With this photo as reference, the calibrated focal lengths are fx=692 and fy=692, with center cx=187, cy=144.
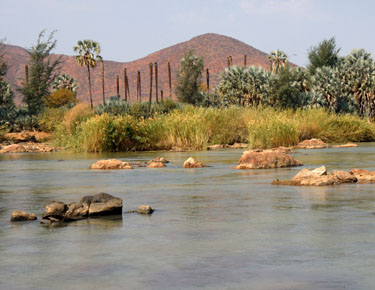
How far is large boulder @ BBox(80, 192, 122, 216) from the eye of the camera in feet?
31.8

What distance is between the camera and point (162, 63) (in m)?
174

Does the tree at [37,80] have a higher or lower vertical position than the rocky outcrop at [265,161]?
higher

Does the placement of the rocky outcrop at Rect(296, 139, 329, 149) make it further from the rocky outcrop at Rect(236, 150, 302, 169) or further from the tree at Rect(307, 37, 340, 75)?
the tree at Rect(307, 37, 340, 75)

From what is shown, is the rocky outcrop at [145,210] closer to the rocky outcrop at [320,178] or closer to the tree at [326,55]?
the rocky outcrop at [320,178]

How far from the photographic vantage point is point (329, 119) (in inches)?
1524

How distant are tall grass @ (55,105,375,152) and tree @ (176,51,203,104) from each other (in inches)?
1575

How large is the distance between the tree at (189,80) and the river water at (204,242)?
64.9 m

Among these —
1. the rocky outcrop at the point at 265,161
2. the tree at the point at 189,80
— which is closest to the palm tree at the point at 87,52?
the tree at the point at 189,80

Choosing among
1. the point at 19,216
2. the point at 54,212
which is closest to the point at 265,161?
the point at 54,212

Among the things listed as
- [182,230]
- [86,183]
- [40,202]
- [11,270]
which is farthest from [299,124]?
[11,270]

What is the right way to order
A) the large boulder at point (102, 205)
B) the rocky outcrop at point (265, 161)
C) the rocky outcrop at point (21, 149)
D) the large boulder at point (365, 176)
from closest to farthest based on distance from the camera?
the large boulder at point (102, 205) < the large boulder at point (365, 176) < the rocky outcrop at point (265, 161) < the rocky outcrop at point (21, 149)

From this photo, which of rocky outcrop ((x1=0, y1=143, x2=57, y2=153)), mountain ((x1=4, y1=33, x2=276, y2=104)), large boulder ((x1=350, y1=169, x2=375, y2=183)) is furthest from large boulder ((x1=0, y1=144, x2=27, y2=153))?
mountain ((x1=4, y1=33, x2=276, y2=104))

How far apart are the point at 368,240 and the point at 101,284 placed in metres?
3.07

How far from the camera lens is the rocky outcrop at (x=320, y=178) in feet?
42.9
